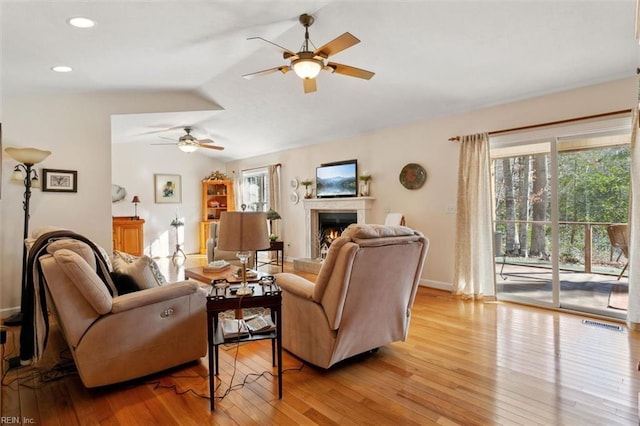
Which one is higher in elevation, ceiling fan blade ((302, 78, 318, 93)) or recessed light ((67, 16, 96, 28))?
recessed light ((67, 16, 96, 28))

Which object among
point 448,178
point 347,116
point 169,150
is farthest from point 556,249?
point 169,150

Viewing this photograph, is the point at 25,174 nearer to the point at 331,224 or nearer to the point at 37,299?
the point at 37,299

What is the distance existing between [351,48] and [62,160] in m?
3.88

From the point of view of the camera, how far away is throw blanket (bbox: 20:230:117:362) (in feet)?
7.44

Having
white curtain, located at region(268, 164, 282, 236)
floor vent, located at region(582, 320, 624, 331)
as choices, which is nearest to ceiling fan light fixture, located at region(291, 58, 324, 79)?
floor vent, located at region(582, 320, 624, 331)

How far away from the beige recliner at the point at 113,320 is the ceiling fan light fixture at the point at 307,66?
2.00 meters

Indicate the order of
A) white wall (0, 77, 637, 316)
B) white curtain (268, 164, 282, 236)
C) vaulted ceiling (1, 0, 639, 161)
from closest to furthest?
vaulted ceiling (1, 0, 639, 161)
white wall (0, 77, 637, 316)
white curtain (268, 164, 282, 236)

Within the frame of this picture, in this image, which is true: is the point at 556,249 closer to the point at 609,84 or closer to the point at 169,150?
the point at 609,84

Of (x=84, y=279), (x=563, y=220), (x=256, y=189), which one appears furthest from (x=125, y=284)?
(x=256, y=189)

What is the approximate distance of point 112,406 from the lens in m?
2.06

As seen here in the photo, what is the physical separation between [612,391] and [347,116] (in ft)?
14.7

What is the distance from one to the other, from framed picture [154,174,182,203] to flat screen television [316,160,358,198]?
161 inches

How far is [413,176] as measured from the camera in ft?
16.8

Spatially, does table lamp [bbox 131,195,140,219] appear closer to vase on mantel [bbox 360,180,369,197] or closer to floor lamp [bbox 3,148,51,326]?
floor lamp [bbox 3,148,51,326]
